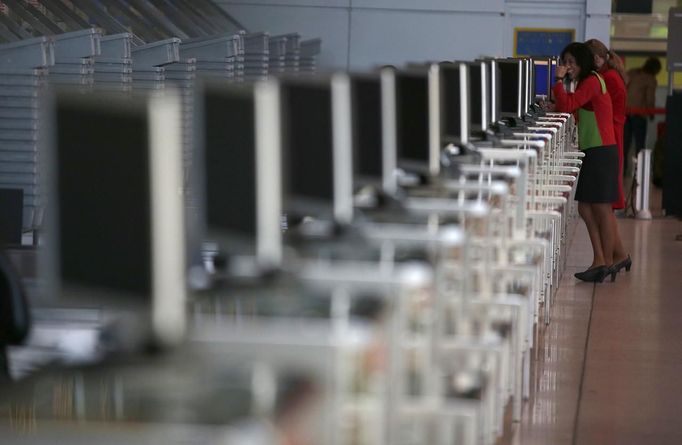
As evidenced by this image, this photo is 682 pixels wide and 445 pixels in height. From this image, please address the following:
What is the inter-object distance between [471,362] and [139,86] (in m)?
7.53

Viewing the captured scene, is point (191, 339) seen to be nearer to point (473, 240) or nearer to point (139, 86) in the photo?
point (473, 240)

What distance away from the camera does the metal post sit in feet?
41.5

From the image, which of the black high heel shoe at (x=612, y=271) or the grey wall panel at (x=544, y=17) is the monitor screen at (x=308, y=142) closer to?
the black high heel shoe at (x=612, y=271)

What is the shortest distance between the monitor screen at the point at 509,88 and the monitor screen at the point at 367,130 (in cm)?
444

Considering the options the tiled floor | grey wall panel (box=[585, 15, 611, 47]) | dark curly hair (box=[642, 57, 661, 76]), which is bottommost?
the tiled floor

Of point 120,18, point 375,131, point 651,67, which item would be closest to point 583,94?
point 375,131

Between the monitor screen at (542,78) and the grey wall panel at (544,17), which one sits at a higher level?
the grey wall panel at (544,17)

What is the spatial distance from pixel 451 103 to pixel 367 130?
6.11ft

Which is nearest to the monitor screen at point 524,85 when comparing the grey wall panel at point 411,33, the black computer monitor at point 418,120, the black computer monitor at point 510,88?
the black computer monitor at point 510,88

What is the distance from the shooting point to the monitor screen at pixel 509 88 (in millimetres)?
9227

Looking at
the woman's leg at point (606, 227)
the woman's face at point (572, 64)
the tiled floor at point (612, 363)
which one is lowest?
the tiled floor at point (612, 363)

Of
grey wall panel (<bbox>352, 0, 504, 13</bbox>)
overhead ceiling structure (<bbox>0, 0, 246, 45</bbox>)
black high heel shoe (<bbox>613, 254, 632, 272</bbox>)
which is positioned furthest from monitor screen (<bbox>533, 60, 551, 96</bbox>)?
grey wall panel (<bbox>352, 0, 504, 13</bbox>)

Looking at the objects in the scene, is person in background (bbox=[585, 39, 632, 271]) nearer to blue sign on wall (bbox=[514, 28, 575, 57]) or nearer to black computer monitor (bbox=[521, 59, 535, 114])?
black computer monitor (bbox=[521, 59, 535, 114])

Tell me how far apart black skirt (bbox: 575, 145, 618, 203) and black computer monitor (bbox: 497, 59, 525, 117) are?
745mm
